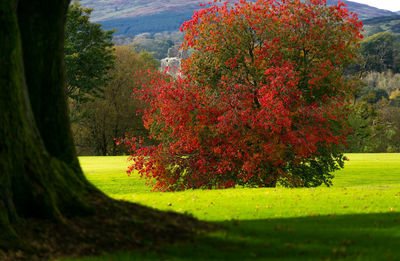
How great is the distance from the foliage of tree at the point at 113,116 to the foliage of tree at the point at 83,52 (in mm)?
14488

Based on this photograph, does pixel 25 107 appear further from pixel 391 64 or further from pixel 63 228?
pixel 391 64

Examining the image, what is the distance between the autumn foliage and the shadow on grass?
7.66m

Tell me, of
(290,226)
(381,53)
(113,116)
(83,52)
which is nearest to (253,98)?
(290,226)

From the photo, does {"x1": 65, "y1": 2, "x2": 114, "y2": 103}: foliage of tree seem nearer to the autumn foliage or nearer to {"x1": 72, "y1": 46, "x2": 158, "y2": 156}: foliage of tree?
{"x1": 72, "y1": 46, "x2": 158, "y2": 156}: foliage of tree

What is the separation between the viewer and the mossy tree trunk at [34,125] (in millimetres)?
6734

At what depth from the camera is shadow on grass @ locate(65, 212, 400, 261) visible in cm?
653

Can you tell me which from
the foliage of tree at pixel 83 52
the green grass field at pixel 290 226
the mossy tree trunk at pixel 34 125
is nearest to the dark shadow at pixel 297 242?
the green grass field at pixel 290 226

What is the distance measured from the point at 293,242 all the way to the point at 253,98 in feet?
36.9

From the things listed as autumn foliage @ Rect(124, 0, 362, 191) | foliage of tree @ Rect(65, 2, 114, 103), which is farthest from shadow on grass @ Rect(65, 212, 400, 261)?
foliage of tree @ Rect(65, 2, 114, 103)

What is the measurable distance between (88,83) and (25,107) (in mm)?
33693

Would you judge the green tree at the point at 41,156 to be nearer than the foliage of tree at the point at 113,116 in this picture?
Yes

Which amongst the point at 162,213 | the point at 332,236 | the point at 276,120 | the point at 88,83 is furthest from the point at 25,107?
the point at 88,83

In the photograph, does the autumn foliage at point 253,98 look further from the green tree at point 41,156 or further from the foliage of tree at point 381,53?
the foliage of tree at point 381,53

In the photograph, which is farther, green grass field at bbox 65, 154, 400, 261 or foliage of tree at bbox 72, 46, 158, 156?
foliage of tree at bbox 72, 46, 158, 156
